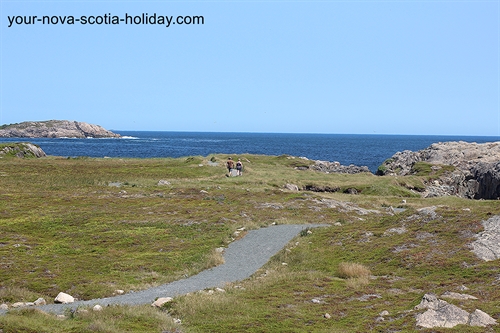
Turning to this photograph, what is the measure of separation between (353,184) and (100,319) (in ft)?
178

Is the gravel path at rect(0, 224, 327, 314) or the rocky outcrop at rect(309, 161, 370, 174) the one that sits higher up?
the gravel path at rect(0, 224, 327, 314)

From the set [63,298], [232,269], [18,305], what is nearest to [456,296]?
[232,269]

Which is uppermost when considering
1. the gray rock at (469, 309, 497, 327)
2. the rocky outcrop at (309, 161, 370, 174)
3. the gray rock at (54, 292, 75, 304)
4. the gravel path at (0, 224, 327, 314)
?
the gray rock at (469, 309, 497, 327)

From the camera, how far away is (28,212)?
43.2 meters

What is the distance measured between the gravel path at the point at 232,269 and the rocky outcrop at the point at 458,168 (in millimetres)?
35903

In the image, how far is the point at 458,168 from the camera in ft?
294

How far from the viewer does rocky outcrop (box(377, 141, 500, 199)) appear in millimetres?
66375

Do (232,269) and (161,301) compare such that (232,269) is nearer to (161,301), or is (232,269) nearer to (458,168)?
(161,301)

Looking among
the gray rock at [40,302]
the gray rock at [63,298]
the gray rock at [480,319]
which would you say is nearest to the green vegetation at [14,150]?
the gray rock at [63,298]

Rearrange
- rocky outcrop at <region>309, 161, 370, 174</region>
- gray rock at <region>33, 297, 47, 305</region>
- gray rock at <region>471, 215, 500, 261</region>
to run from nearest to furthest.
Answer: gray rock at <region>33, 297, 47, 305</region> < gray rock at <region>471, 215, 500, 261</region> < rocky outcrop at <region>309, 161, 370, 174</region>

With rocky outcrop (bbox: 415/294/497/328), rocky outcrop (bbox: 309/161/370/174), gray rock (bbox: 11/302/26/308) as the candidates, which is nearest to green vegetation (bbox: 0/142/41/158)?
rocky outcrop (bbox: 309/161/370/174)

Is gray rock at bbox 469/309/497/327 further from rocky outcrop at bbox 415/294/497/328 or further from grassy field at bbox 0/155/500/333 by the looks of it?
grassy field at bbox 0/155/500/333

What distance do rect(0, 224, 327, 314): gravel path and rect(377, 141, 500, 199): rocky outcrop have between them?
3590 cm

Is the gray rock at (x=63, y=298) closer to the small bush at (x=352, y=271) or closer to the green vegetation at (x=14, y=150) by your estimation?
the small bush at (x=352, y=271)
